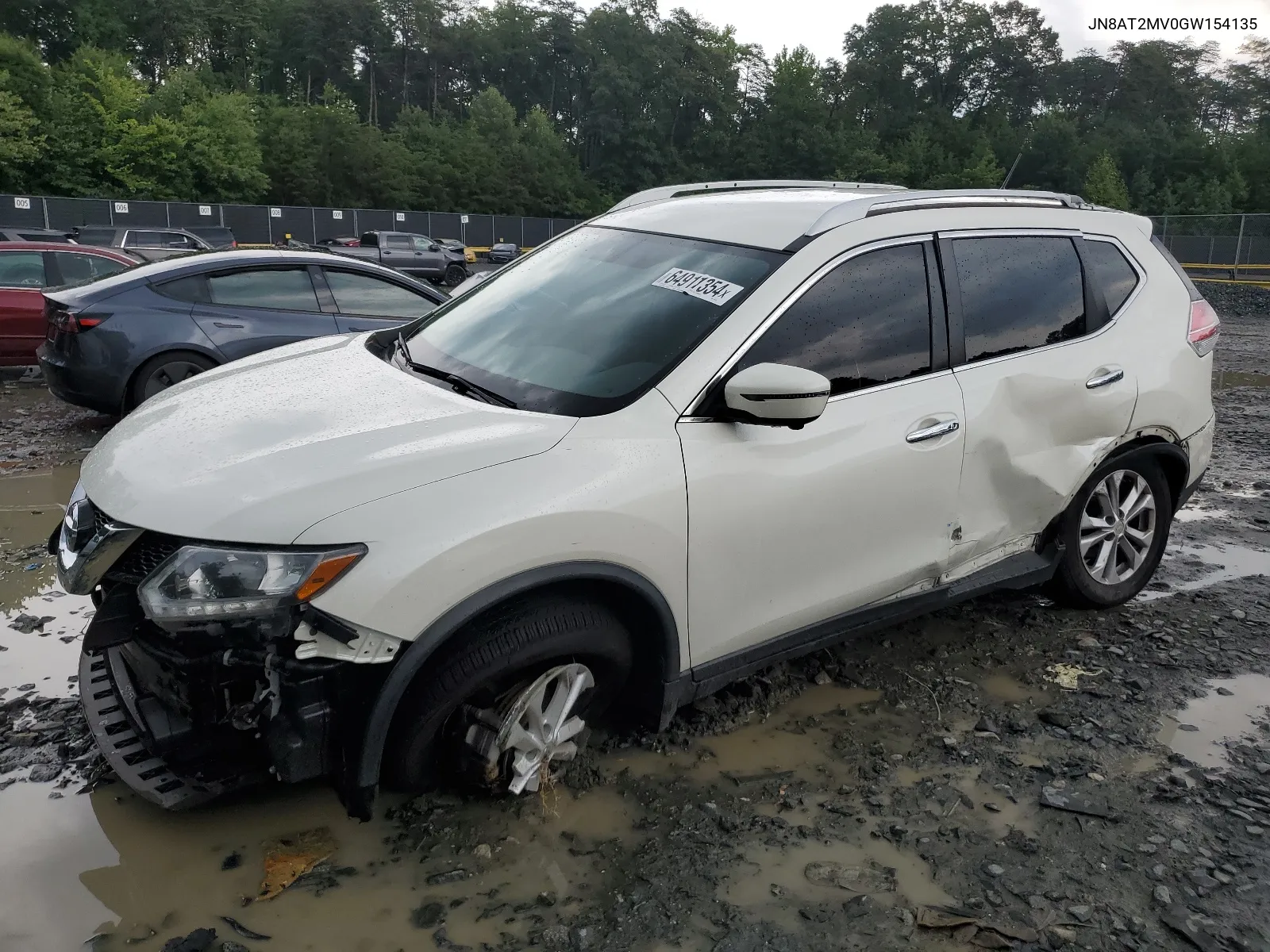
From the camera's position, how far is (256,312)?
742 centimetres

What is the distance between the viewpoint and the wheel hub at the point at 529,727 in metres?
2.73

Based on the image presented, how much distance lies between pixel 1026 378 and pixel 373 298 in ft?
18.3

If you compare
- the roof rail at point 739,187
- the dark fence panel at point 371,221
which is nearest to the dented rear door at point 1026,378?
the roof rail at point 739,187

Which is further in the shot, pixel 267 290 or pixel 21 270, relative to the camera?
pixel 21 270

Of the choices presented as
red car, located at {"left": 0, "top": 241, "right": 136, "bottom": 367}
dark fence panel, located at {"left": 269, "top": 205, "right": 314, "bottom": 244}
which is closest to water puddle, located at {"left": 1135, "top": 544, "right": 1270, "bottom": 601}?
red car, located at {"left": 0, "top": 241, "right": 136, "bottom": 367}

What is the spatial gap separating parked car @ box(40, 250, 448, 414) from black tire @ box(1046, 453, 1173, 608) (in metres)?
5.16

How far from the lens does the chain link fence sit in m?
31.7

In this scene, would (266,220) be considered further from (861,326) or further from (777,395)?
(777,395)

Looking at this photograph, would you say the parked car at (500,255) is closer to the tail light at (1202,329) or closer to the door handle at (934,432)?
the tail light at (1202,329)

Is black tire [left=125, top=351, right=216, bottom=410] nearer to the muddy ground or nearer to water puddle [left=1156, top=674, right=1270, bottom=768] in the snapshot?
the muddy ground

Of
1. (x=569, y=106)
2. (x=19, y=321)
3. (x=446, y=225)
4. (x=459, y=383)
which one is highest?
(x=569, y=106)

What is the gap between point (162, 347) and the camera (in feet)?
23.4

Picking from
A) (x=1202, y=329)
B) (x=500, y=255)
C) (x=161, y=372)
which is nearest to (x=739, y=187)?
(x=1202, y=329)

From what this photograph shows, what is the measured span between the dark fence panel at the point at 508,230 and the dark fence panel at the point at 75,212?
21638 millimetres
